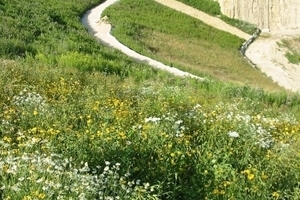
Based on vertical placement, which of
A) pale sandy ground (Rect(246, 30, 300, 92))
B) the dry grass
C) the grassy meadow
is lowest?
pale sandy ground (Rect(246, 30, 300, 92))

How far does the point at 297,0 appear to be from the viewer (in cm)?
5719

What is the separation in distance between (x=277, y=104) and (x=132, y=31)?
22.3 m

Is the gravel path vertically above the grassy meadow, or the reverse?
the grassy meadow

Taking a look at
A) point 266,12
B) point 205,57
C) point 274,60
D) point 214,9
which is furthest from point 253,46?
point 266,12

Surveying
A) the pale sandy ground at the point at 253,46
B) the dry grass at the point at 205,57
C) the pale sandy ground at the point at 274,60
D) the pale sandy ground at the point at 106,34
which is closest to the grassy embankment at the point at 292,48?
the pale sandy ground at the point at 274,60

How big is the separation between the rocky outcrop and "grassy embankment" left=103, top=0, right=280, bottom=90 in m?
7.20

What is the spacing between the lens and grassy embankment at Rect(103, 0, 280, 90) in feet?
112

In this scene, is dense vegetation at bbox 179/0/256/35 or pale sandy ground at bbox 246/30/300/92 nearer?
pale sandy ground at bbox 246/30/300/92

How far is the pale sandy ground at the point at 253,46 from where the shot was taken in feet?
111

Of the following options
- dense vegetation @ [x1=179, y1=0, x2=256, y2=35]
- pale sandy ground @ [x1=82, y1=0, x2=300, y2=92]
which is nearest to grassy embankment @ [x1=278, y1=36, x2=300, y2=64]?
pale sandy ground @ [x1=82, y1=0, x2=300, y2=92]

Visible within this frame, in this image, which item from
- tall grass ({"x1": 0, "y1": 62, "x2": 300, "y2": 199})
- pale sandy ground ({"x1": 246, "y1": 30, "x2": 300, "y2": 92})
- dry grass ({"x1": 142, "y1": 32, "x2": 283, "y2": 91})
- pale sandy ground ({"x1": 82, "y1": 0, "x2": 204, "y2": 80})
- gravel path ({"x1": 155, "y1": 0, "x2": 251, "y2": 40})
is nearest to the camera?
tall grass ({"x1": 0, "y1": 62, "x2": 300, "y2": 199})

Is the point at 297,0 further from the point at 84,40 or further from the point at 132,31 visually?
the point at 84,40

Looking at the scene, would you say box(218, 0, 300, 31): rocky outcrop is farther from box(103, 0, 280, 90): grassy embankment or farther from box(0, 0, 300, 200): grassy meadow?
box(0, 0, 300, 200): grassy meadow

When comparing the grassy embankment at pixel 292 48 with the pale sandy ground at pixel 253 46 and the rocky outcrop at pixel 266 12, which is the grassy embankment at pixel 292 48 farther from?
the rocky outcrop at pixel 266 12
